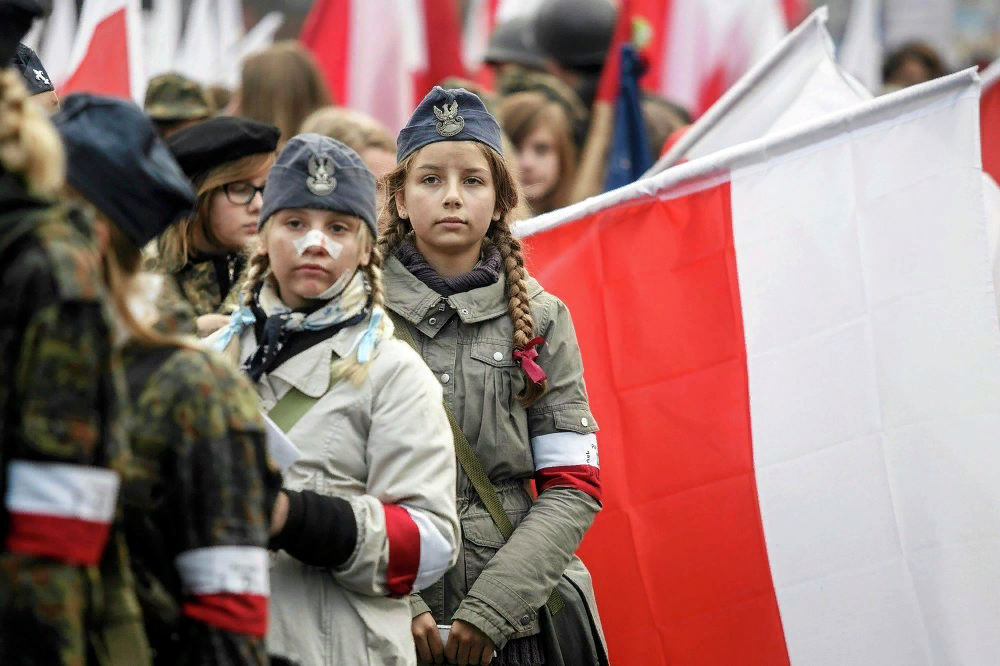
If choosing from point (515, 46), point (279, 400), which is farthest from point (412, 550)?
point (515, 46)

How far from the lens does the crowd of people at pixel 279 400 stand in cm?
220

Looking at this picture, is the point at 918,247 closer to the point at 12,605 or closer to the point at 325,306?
the point at 325,306

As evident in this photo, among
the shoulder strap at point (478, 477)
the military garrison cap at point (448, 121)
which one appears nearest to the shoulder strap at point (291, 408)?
the shoulder strap at point (478, 477)

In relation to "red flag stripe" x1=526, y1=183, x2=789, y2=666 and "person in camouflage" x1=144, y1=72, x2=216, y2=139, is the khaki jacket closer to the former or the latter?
"red flag stripe" x1=526, y1=183, x2=789, y2=666

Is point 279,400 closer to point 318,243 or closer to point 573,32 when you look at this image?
point 318,243

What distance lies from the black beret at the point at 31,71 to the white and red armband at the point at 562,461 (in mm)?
1599

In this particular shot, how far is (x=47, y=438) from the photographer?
217cm

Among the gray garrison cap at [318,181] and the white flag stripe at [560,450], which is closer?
the gray garrison cap at [318,181]

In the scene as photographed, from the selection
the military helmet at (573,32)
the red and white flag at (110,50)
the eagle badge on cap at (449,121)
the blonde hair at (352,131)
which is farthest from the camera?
the military helmet at (573,32)

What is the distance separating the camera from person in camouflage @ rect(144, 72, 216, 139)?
5852 millimetres

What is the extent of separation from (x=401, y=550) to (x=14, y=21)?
1.35 m

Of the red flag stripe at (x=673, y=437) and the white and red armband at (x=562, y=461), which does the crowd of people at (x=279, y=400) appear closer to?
the white and red armband at (x=562, y=461)

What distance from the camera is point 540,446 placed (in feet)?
13.0

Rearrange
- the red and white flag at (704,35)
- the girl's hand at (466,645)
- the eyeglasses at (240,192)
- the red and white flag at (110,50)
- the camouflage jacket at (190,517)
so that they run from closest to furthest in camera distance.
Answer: the camouflage jacket at (190,517) → the girl's hand at (466,645) → the eyeglasses at (240,192) → the red and white flag at (110,50) → the red and white flag at (704,35)
